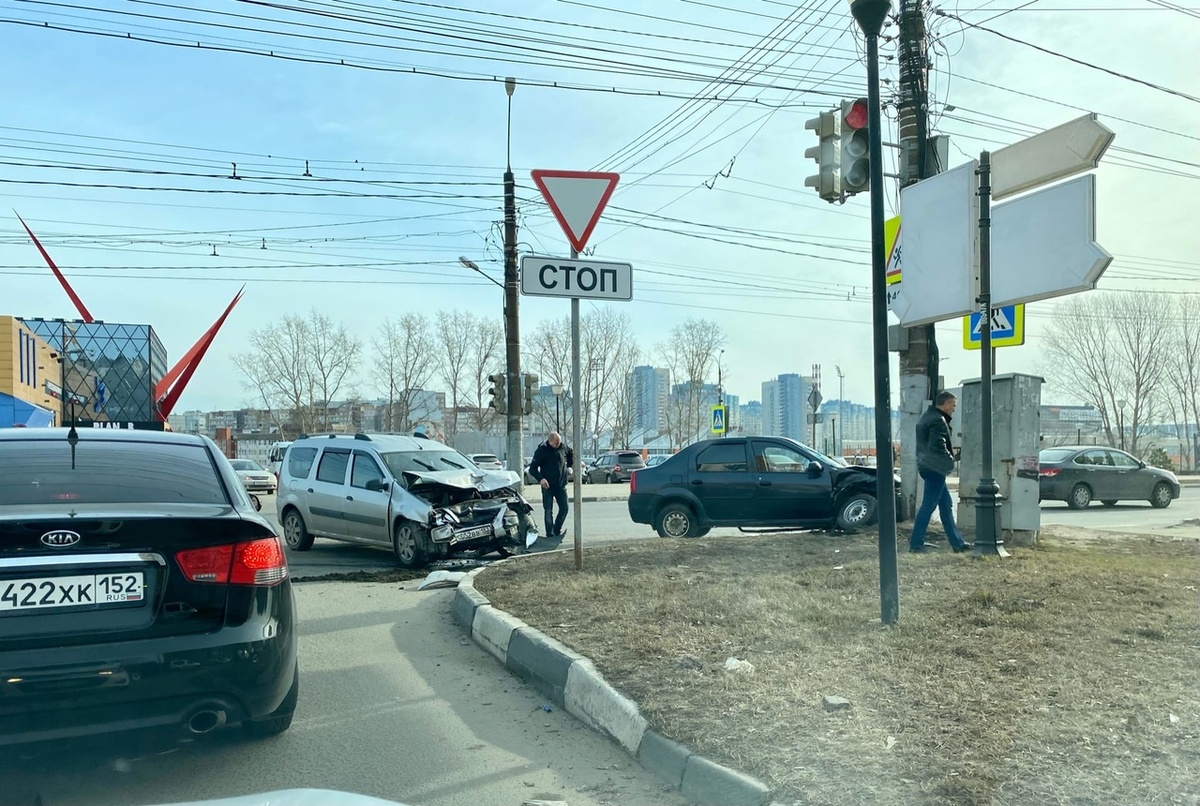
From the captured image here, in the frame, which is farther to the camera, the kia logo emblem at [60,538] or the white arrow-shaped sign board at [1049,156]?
the white arrow-shaped sign board at [1049,156]

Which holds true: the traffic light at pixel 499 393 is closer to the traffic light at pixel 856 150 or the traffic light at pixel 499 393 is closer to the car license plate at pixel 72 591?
the traffic light at pixel 856 150

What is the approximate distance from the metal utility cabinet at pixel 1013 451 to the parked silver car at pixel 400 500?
5828 millimetres

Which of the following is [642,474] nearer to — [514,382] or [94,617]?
[514,382]

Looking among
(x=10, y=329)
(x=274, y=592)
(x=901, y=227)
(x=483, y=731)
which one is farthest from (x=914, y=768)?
(x=10, y=329)

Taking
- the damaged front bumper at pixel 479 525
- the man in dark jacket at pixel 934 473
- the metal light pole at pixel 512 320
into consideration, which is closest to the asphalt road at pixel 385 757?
the damaged front bumper at pixel 479 525

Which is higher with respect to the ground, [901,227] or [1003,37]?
[1003,37]

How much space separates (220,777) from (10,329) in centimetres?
5024

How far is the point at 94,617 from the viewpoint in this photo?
3.41 m

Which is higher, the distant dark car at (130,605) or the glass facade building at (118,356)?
the glass facade building at (118,356)

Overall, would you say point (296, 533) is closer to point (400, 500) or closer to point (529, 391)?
point (400, 500)

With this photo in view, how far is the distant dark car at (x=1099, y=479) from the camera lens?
65.3 feet

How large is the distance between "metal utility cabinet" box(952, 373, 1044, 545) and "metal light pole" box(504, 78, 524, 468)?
38.6 ft

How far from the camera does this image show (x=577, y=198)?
802cm

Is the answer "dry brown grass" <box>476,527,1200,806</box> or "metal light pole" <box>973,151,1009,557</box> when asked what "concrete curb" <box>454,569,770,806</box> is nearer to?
"dry brown grass" <box>476,527,1200,806</box>
